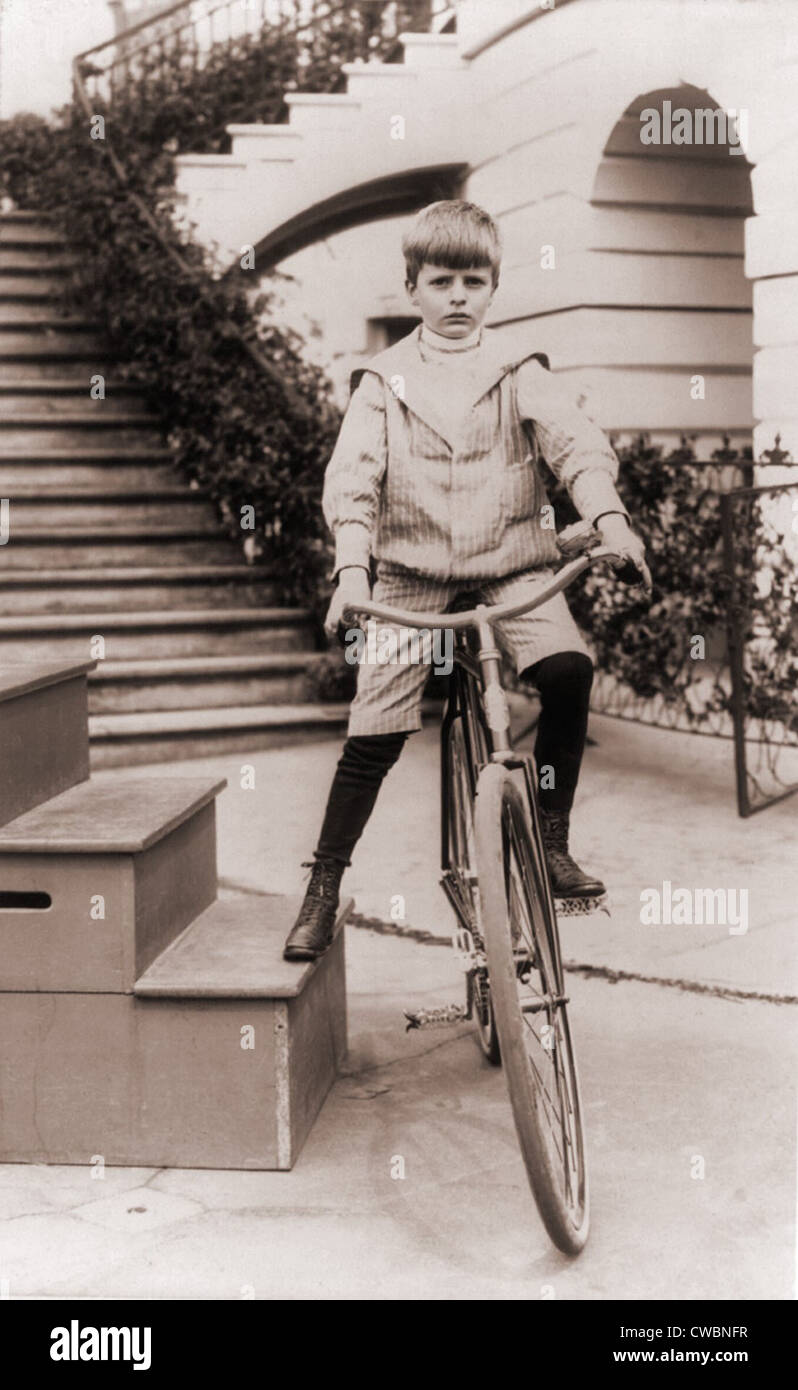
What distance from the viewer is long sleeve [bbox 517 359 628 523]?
2.97m

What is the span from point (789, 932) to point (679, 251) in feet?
16.8

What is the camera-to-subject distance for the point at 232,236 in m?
10.3

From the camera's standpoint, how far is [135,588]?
806cm

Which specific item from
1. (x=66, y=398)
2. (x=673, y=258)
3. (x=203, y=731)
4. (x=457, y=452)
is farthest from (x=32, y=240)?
(x=457, y=452)

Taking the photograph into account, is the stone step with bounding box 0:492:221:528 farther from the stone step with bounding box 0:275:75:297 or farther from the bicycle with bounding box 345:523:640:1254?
the bicycle with bounding box 345:523:640:1254

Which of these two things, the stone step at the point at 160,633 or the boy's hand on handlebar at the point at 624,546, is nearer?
the boy's hand on handlebar at the point at 624,546

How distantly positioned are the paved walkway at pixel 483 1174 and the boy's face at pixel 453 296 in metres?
1.64

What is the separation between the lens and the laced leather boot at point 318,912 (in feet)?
10.1

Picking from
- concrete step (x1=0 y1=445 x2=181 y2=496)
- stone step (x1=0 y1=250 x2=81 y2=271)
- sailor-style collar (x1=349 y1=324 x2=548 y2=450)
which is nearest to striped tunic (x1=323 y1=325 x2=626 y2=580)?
sailor-style collar (x1=349 y1=324 x2=548 y2=450)

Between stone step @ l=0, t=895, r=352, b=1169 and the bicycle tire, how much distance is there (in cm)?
51

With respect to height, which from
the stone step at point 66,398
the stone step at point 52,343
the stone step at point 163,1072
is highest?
the stone step at point 52,343

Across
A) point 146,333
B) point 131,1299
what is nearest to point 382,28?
point 146,333

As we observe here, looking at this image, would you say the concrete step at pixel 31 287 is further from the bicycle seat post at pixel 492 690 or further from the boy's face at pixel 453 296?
the bicycle seat post at pixel 492 690

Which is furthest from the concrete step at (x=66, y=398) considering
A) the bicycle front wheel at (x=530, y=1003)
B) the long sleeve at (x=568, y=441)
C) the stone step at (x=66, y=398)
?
the bicycle front wheel at (x=530, y=1003)
